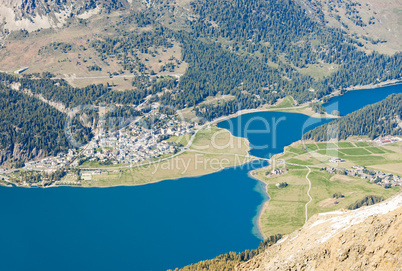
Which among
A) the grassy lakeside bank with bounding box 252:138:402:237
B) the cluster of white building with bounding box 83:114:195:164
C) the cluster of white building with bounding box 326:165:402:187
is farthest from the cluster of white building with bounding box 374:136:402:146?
the cluster of white building with bounding box 83:114:195:164

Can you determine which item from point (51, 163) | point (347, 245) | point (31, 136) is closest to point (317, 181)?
point (51, 163)

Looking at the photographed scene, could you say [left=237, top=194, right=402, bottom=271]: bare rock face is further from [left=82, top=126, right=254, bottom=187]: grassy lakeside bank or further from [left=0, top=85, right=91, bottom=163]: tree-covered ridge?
[left=0, top=85, right=91, bottom=163]: tree-covered ridge

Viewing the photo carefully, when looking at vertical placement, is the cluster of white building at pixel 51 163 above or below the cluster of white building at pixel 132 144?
below

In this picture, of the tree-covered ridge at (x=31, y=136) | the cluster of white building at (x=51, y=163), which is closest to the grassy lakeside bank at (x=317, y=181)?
the cluster of white building at (x=51, y=163)

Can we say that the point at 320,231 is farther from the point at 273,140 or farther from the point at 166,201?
the point at 273,140

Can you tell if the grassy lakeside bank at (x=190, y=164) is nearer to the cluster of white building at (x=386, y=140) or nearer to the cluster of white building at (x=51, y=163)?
the cluster of white building at (x=51, y=163)

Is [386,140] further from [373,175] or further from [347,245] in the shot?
[347,245]

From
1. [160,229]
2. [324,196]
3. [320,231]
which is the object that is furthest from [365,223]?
[324,196]
